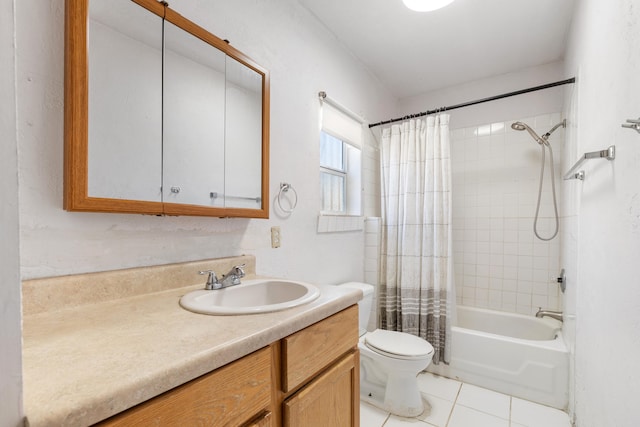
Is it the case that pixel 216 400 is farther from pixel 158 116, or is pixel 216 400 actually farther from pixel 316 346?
pixel 158 116

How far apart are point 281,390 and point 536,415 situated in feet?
6.07

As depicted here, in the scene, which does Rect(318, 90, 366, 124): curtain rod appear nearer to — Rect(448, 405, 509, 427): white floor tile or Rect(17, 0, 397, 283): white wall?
Rect(17, 0, 397, 283): white wall

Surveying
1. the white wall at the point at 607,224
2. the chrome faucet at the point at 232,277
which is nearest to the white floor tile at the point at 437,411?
the white wall at the point at 607,224

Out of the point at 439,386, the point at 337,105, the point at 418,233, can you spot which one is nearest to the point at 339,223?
the point at 418,233

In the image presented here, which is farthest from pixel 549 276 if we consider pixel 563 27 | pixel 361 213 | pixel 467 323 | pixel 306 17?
pixel 306 17

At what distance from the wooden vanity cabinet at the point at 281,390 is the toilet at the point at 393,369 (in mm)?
670

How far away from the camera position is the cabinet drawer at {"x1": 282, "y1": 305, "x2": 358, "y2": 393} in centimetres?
82

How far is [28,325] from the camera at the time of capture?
0.72m

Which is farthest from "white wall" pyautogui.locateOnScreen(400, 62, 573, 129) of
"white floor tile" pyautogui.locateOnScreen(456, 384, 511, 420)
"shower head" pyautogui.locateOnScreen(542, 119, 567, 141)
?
"white floor tile" pyautogui.locateOnScreen(456, 384, 511, 420)

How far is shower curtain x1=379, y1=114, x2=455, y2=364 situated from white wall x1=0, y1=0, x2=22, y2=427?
2.21 meters

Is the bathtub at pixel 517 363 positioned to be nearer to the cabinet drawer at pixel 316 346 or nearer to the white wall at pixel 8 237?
the cabinet drawer at pixel 316 346

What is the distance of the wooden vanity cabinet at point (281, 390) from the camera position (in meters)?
0.56

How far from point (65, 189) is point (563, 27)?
2.98 meters

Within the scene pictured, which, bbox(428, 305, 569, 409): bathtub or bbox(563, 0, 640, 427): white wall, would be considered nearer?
bbox(563, 0, 640, 427): white wall
